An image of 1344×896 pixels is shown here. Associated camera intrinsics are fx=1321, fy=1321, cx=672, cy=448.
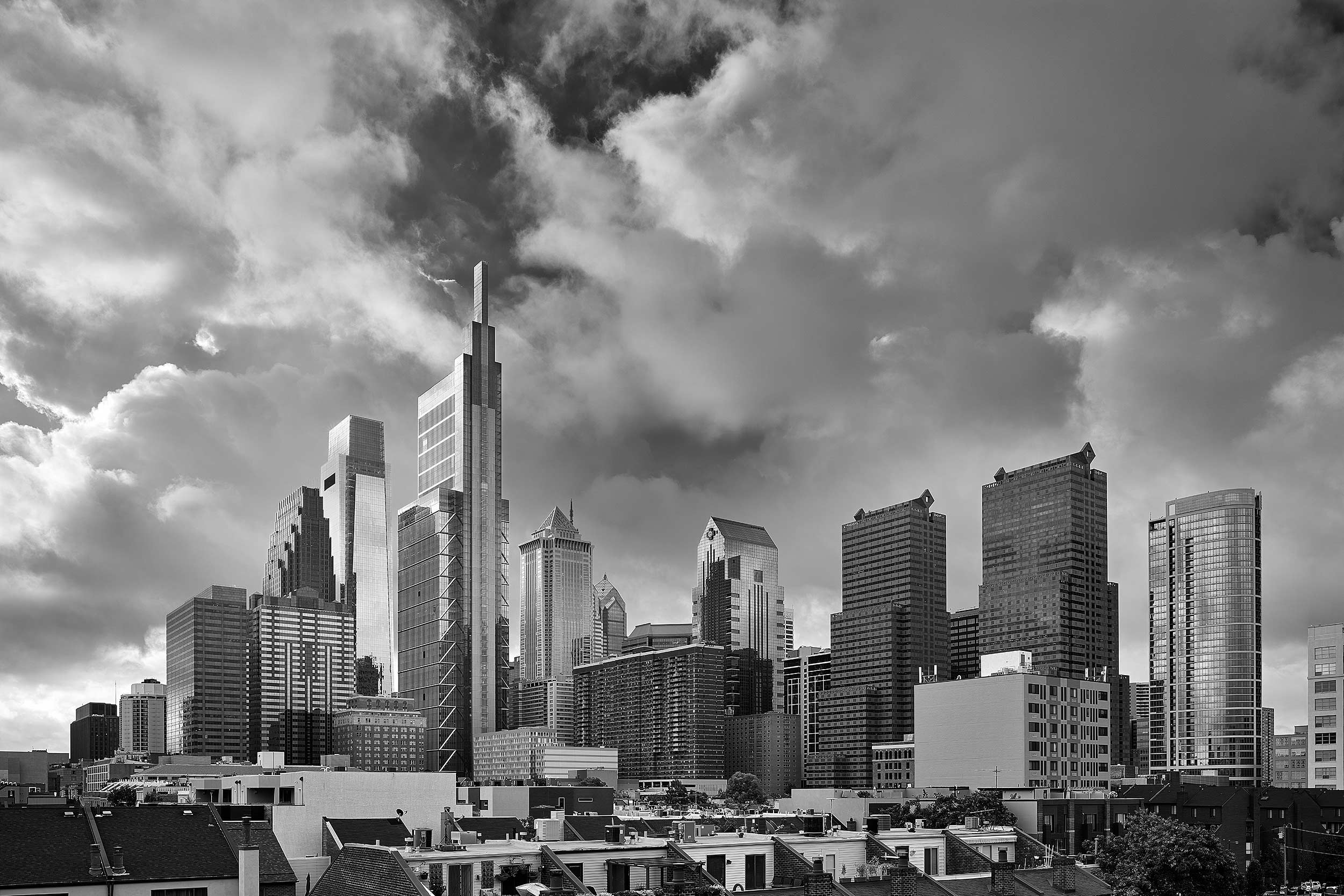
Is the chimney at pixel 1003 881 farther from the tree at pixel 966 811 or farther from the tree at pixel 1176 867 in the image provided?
the tree at pixel 966 811

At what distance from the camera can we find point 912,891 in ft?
211

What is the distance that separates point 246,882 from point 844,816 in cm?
8845

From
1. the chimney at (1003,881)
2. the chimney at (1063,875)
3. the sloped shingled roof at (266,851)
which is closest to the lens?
the chimney at (1003,881)

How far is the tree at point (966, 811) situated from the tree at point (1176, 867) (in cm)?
5288

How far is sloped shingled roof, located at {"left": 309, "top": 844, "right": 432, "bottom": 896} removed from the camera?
5562 centimetres

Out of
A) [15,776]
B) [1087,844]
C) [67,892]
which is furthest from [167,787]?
[67,892]

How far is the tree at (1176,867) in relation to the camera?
79.2 m

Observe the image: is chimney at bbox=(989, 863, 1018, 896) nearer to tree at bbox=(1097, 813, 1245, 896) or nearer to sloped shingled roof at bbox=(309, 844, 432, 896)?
tree at bbox=(1097, 813, 1245, 896)

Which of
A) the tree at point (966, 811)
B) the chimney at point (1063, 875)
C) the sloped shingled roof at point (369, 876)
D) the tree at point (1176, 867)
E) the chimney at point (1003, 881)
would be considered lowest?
the tree at point (966, 811)

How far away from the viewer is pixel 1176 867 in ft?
261

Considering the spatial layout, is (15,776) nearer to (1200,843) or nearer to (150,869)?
(150,869)

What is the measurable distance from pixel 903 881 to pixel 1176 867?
82.1ft

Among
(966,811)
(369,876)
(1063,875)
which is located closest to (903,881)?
(1063,875)

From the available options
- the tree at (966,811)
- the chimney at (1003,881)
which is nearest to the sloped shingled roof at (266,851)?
the chimney at (1003,881)
